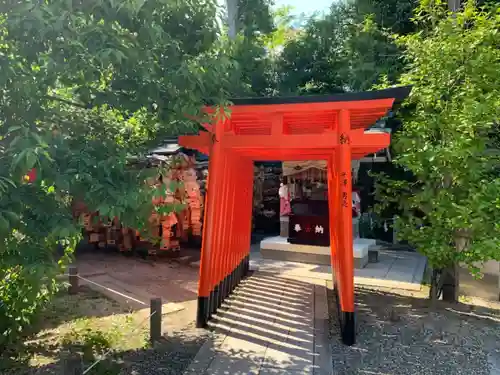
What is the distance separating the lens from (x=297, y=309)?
675 cm

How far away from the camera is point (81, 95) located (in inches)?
137

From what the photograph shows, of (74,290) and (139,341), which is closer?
(139,341)

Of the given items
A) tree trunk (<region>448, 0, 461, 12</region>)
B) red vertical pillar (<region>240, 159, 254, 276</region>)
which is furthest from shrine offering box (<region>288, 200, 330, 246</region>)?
tree trunk (<region>448, 0, 461, 12</region>)

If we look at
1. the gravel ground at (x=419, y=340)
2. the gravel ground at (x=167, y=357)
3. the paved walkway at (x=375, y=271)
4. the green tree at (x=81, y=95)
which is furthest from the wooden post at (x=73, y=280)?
the gravel ground at (x=419, y=340)

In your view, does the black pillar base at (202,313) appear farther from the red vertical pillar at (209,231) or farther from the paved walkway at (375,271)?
the paved walkway at (375,271)

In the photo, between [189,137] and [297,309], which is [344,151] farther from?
[297,309]

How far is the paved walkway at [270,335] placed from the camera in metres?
4.66

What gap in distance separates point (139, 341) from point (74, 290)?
283 cm

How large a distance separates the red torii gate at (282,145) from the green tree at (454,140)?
903mm

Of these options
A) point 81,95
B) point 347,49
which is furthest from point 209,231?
point 347,49

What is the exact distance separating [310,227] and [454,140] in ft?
16.6

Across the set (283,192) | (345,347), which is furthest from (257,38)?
(345,347)

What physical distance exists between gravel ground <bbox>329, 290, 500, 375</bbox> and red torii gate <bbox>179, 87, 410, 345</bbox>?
418 mm

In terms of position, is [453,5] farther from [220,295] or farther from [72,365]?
[72,365]
